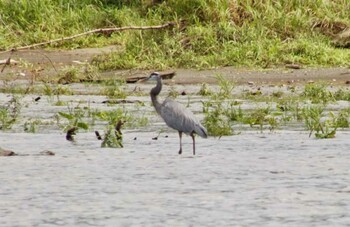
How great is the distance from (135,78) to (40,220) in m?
10.2

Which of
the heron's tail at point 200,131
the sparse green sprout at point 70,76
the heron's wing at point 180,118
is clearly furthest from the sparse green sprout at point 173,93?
the heron's tail at point 200,131

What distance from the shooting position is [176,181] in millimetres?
7289

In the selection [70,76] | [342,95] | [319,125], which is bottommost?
[319,125]

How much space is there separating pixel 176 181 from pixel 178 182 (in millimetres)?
45

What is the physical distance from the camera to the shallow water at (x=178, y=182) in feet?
19.8

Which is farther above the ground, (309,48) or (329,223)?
(309,48)

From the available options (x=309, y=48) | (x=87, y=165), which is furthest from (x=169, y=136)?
(x=309, y=48)

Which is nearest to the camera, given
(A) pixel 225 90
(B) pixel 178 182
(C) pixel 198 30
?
(B) pixel 178 182

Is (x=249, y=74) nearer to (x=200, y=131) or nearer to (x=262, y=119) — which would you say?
(x=262, y=119)

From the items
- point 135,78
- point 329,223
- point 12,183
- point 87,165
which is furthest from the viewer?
point 135,78

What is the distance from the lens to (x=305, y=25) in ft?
58.4

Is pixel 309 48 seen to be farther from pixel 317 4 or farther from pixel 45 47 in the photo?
pixel 45 47

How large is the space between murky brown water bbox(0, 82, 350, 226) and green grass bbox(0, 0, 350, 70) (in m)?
6.88

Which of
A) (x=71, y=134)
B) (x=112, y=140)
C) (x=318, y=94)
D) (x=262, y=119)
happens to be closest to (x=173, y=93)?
(x=318, y=94)
